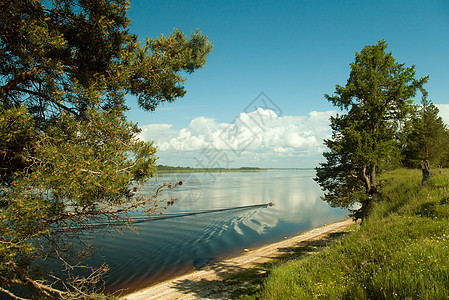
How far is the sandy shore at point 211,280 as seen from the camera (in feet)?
36.8

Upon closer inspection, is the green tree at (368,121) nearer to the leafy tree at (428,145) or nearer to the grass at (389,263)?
the grass at (389,263)

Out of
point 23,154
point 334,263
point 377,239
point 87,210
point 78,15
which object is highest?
point 78,15

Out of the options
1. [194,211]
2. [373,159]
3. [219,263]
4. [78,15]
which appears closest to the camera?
[78,15]

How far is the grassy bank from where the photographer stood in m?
3.94

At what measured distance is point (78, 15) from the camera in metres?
6.22

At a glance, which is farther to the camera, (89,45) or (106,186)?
(89,45)

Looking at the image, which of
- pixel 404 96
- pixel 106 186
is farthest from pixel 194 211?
pixel 106 186

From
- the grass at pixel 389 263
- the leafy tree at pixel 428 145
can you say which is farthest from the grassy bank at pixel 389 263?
the leafy tree at pixel 428 145

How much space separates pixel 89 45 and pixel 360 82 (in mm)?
14347

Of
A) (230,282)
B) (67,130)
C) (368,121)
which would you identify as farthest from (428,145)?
(67,130)

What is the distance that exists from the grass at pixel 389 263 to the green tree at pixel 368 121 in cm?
428

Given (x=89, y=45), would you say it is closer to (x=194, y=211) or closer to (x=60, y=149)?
(x=60, y=149)

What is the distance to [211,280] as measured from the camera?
13000 mm

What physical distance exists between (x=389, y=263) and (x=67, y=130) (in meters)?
8.26
